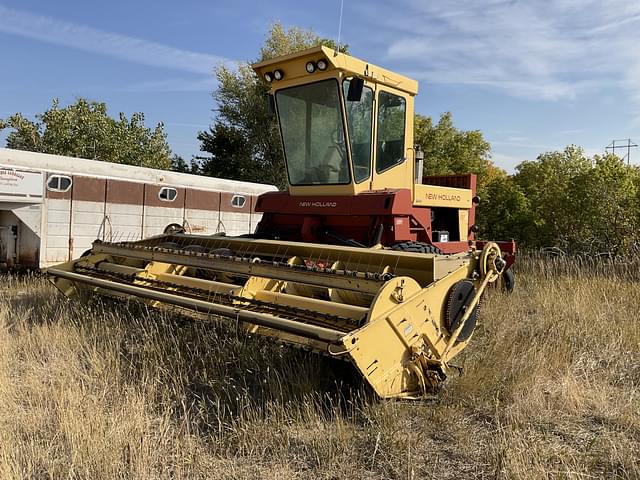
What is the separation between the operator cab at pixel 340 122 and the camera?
18.1ft

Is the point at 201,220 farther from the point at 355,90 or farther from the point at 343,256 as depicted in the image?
the point at 343,256

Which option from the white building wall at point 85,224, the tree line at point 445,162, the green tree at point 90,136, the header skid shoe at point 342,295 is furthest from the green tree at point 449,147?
the header skid shoe at point 342,295

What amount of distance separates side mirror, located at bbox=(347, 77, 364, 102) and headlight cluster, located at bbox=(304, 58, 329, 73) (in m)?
0.36

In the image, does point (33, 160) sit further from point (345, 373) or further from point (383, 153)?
point (345, 373)

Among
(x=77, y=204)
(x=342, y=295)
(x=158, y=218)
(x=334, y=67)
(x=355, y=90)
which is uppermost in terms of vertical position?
(x=334, y=67)

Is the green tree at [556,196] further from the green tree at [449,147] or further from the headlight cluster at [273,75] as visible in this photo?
the headlight cluster at [273,75]

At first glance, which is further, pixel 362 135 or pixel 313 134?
pixel 313 134

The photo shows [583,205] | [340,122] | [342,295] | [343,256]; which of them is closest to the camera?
[342,295]

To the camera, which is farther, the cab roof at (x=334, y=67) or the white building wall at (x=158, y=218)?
the white building wall at (x=158, y=218)

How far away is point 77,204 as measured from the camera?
9164 millimetres

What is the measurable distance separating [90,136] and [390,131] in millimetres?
16617

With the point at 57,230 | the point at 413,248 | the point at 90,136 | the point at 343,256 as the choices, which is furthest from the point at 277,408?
the point at 90,136

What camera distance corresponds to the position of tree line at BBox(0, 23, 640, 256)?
12.2 m

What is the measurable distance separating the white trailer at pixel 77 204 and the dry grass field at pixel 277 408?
3.25m
